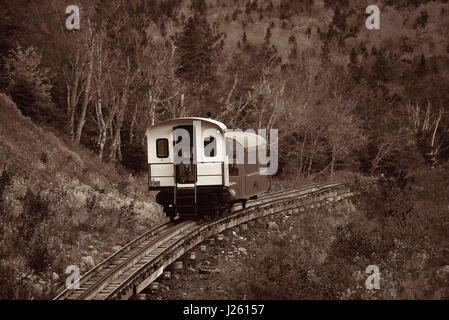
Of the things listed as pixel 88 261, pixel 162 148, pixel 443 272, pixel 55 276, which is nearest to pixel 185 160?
pixel 162 148

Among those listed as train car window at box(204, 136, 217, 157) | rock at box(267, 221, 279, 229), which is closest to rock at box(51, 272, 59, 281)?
train car window at box(204, 136, 217, 157)

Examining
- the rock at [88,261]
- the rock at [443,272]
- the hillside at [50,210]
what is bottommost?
the rock at [443,272]

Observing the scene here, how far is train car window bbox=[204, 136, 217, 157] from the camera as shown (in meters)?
17.5

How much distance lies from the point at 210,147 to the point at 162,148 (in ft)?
5.31

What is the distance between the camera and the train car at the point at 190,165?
57.5ft

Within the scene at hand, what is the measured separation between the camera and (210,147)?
57.6 ft

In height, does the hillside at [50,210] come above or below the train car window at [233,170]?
below

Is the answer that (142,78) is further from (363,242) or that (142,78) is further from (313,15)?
(313,15)

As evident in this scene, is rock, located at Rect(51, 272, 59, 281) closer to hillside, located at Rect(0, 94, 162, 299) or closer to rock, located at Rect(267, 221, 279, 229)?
hillside, located at Rect(0, 94, 162, 299)

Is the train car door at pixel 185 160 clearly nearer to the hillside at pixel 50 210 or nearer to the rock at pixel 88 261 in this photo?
the hillside at pixel 50 210

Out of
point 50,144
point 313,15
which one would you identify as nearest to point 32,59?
point 50,144

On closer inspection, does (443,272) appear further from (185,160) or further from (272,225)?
(185,160)

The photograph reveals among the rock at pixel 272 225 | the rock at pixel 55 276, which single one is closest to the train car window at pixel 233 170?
the rock at pixel 272 225
